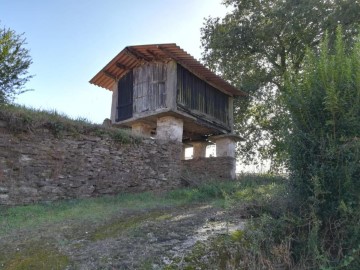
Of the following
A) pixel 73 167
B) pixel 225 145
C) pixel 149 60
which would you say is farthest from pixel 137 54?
pixel 73 167

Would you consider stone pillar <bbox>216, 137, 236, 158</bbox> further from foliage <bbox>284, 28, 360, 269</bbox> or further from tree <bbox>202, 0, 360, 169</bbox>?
foliage <bbox>284, 28, 360, 269</bbox>

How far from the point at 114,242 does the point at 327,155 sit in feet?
8.89

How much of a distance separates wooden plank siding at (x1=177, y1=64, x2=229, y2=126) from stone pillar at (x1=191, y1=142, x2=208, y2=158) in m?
1.74

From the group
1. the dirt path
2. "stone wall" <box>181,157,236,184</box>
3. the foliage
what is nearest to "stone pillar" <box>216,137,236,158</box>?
"stone wall" <box>181,157,236,184</box>

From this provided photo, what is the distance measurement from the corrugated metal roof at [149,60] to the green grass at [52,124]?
3.87m

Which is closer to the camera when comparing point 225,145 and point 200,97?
point 200,97

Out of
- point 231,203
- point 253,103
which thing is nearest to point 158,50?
point 253,103

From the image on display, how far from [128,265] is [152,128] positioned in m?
11.0

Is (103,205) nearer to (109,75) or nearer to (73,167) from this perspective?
(73,167)

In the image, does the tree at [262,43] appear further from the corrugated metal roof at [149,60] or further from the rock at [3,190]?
the rock at [3,190]

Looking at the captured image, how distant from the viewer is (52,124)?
7871mm

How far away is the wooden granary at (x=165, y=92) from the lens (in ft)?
39.6

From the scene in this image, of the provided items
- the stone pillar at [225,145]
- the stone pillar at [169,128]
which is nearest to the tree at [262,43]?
the stone pillar at [225,145]

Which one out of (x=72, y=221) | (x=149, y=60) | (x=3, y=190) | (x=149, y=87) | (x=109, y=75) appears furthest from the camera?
(x=109, y=75)
